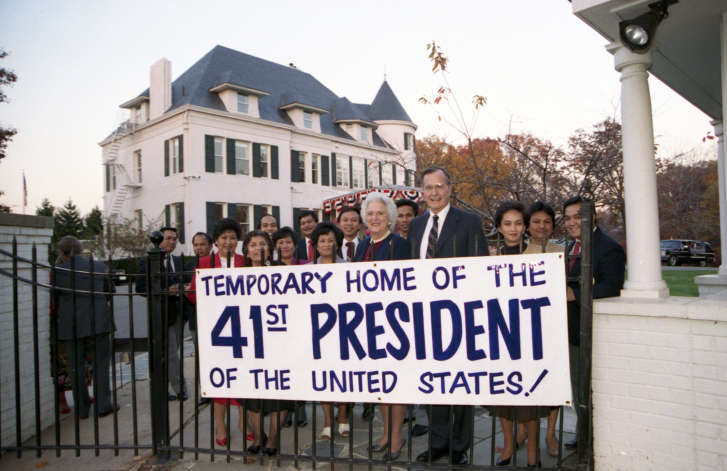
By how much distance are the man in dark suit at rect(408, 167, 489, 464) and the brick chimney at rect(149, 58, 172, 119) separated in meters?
23.5

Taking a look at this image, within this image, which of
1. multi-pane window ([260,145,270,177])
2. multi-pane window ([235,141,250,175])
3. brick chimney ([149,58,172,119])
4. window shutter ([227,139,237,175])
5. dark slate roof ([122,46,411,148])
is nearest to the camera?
window shutter ([227,139,237,175])

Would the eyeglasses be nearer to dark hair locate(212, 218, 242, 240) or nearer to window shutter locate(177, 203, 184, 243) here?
dark hair locate(212, 218, 242, 240)

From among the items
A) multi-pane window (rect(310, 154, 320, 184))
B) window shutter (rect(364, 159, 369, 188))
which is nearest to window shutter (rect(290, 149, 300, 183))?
multi-pane window (rect(310, 154, 320, 184))

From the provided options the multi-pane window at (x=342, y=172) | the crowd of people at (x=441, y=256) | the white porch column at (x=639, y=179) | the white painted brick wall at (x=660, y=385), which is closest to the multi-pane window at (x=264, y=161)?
the multi-pane window at (x=342, y=172)

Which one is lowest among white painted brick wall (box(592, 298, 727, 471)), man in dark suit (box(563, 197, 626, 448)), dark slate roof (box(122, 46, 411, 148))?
white painted brick wall (box(592, 298, 727, 471))

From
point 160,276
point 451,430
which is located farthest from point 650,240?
point 160,276

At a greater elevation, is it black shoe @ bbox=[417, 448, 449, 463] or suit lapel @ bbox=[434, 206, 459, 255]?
suit lapel @ bbox=[434, 206, 459, 255]

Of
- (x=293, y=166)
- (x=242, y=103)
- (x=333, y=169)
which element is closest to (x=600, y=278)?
(x=242, y=103)

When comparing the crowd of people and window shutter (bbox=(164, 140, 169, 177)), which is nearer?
the crowd of people

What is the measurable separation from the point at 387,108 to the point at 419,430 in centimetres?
3097

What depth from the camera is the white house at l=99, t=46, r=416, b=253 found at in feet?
74.1

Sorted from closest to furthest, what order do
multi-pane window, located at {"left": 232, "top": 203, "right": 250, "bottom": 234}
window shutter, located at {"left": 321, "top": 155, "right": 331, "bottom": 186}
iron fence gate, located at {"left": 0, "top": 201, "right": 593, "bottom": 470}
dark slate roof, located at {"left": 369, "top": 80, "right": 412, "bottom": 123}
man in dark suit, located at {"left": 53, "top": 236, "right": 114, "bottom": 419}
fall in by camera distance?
iron fence gate, located at {"left": 0, "top": 201, "right": 593, "bottom": 470} → man in dark suit, located at {"left": 53, "top": 236, "right": 114, "bottom": 419} → multi-pane window, located at {"left": 232, "top": 203, "right": 250, "bottom": 234} → window shutter, located at {"left": 321, "top": 155, "right": 331, "bottom": 186} → dark slate roof, located at {"left": 369, "top": 80, "right": 412, "bottom": 123}

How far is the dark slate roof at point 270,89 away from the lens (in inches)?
958

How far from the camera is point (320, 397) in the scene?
10.6 ft
